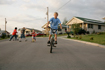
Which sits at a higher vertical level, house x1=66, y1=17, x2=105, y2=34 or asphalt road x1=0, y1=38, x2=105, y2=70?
house x1=66, y1=17, x2=105, y2=34

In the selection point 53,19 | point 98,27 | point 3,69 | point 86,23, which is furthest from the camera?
point 98,27

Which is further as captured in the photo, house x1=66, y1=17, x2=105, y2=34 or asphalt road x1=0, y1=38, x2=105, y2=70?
house x1=66, y1=17, x2=105, y2=34

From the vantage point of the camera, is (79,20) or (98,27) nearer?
(79,20)

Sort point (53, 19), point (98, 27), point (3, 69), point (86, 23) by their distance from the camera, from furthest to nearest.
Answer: point (98, 27)
point (86, 23)
point (53, 19)
point (3, 69)

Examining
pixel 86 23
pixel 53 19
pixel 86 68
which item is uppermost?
pixel 86 23

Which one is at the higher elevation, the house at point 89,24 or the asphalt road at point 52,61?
the house at point 89,24

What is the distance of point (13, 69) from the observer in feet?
11.9

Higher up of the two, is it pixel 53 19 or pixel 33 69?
pixel 53 19

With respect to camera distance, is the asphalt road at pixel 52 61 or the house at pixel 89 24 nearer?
the asphalt road at pixel 52 61

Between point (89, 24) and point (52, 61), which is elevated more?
point (89, 24)

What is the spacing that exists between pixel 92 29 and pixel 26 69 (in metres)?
36.1

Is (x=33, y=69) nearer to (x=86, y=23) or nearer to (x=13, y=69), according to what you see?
(x=13, y=69)

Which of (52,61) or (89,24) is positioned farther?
(89,24)

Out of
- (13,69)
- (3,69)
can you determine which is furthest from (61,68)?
(3,69)
